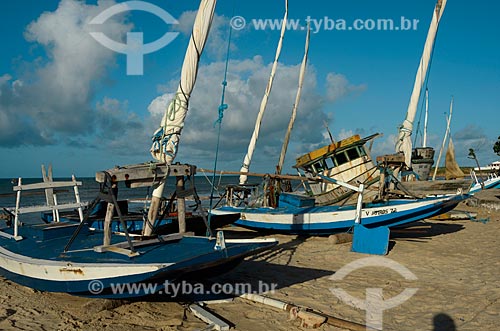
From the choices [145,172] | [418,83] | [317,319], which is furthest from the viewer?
[418,83]

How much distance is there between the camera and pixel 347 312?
661cm

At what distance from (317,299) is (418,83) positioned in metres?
8.65

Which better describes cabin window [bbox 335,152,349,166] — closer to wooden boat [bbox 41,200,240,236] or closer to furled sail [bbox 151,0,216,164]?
wooden boat [bbox 41,200,240,236]

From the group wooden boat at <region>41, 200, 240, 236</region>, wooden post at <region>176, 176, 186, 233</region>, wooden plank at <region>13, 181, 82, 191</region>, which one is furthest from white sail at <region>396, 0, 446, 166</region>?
wooden plank at <region>13, 181, 82, 191</region>

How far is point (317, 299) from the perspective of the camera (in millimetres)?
7266

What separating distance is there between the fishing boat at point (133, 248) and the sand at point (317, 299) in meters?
Answer: 0.68

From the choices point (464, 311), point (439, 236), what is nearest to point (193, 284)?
point (464, 311)

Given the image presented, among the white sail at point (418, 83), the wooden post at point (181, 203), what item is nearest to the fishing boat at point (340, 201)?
the white sail at point (418, 83)

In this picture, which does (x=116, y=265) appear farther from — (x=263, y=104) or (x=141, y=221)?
(x=263, y=104)

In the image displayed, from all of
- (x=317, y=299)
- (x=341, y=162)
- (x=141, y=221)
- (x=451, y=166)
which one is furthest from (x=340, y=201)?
(x=451, y=166)

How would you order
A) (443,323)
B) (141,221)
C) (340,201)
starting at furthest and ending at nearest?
(340,201), (141,221), (443,323)

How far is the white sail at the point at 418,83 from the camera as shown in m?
12.6

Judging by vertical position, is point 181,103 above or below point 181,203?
above

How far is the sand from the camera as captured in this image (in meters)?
6.13
